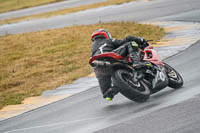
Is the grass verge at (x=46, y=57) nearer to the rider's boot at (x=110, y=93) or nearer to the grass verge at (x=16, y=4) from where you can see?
the rider's boot at (x=110, y=93)

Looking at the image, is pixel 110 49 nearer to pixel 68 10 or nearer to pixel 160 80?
pixel 160 80

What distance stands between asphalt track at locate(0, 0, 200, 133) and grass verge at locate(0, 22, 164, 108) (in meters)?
2.24

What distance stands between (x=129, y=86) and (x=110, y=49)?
1001mm

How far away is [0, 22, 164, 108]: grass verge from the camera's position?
44.9 ft

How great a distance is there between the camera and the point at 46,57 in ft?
60.8

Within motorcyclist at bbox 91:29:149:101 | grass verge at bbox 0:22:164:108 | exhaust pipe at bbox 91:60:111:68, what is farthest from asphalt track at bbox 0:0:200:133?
grass verge at bbox 0:22:164:108

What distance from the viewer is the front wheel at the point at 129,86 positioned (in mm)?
8070

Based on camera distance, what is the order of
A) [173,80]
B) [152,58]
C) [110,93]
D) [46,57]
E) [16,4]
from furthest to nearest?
[16,4] < [46,57] < [173,80] < [152,58] < [110,93]

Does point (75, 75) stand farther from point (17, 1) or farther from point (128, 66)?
point (17, 1)

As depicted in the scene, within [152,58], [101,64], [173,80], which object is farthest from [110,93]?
[173,80]

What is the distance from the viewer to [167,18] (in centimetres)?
2306

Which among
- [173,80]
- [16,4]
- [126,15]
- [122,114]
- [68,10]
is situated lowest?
[122,114]

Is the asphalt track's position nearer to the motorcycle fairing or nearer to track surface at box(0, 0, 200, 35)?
the motorcycle fairing

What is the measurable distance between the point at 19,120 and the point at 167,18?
47.1ft
